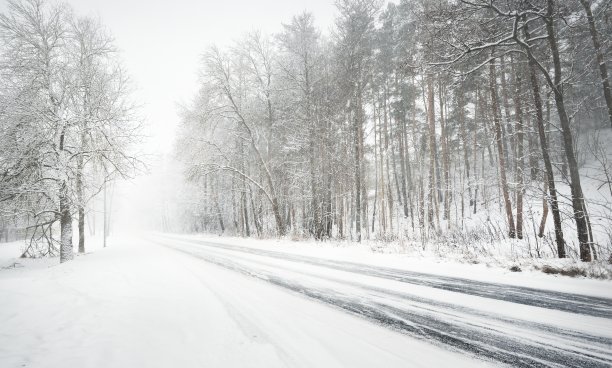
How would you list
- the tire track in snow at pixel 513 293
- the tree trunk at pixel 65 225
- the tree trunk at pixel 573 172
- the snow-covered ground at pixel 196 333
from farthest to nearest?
the tree trunk at pixel 65 225 < the tree trunk at pixel 573 172 < the tire track in snow at pixel 513 293 < the snow-covered ground at pixel 196 333

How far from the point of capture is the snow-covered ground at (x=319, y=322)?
233 cm

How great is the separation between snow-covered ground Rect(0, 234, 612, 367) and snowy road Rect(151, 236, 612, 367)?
15mm

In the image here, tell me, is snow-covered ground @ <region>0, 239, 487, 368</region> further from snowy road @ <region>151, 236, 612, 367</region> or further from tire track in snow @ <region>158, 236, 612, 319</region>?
tire track in snow @ <region>158, 236, 612, 319</region>

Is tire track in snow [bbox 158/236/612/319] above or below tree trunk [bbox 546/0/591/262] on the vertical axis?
below

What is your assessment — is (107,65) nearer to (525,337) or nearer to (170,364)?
(170,364)

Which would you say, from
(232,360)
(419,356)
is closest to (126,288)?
(232,360)

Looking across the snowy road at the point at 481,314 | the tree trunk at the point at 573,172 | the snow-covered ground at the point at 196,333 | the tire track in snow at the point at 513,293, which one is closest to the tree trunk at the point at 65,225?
the snow-covered ground at the point at 196,333

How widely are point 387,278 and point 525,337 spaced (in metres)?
2.60

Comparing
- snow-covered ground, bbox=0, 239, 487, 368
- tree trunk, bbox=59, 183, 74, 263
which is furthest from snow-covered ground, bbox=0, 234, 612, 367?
tree trunk, bbox=59, 183, 74, 263

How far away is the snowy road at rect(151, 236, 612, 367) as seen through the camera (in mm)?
2336

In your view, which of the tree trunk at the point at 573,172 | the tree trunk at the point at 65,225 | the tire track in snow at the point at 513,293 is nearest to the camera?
the tire track in snow at the point at 513,293

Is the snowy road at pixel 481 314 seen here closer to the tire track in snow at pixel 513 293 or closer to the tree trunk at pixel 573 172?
the tire track in snow at pixel 513 293

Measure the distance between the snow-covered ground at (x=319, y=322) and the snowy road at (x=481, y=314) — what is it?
1 cm

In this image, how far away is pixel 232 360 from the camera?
230 centimetres
